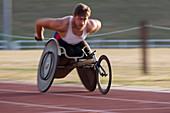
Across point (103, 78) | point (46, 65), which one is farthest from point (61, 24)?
point (103, 78)

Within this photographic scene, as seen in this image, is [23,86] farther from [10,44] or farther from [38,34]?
[10,44]

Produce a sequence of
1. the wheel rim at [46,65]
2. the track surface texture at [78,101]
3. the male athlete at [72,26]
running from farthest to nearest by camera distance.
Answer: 1. the wheel rim at [46,65]
2. the male athlete at [72,26]
3. the track surface texture at [78,101]

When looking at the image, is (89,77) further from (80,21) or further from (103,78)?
(80,21)

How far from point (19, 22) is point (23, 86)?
103 ft

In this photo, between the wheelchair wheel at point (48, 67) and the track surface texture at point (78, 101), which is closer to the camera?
the track surface texture at point (78, 101)

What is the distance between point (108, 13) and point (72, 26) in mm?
33173

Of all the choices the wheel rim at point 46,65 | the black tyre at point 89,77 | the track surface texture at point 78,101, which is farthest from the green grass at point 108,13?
the track surface texture at point 78,101

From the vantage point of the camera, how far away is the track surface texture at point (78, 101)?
6285mm

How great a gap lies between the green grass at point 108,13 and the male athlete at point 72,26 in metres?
25.9

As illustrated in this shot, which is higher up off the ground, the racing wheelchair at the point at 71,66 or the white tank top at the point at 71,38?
the white tank top at the point at 71,38

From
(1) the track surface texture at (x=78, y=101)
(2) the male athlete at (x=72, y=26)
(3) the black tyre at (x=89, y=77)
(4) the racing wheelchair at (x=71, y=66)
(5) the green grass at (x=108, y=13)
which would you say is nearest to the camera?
(1) the track surface texture at (x=78, y=101)

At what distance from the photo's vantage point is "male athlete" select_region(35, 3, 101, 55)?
7.59 m

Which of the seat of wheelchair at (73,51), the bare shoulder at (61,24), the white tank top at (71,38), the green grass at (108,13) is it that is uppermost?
the green grass at (108,13)

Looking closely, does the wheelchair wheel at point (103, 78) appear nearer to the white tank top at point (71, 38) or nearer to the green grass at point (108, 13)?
the white tank top at point (71, 38)
